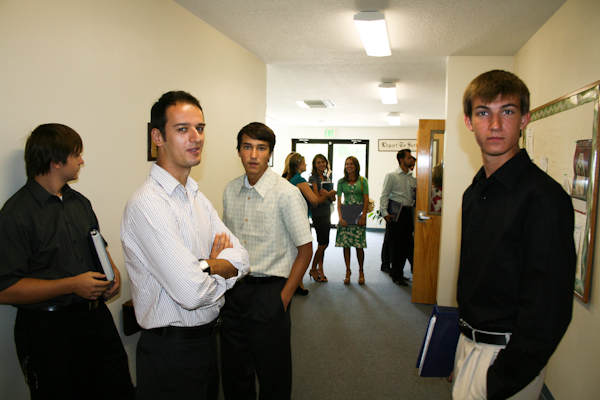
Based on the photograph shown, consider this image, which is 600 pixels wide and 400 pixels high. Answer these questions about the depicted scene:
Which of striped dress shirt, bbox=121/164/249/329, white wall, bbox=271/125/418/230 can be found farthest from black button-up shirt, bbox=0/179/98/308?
white wall, bbox=271/125/418/230

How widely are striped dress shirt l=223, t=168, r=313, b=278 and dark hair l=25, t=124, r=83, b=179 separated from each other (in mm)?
890

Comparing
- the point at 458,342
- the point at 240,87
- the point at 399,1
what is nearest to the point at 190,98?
the point at 458,342

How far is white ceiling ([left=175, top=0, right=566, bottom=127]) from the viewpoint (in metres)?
2.85

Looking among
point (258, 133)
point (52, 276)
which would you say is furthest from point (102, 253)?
point (258, 133)

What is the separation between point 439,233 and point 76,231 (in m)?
3.84

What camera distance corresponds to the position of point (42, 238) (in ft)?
5.13

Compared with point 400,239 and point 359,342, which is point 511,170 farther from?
point 400,239

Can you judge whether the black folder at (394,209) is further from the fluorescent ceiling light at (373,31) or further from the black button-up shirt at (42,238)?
the black button-up shirt at (42,238)

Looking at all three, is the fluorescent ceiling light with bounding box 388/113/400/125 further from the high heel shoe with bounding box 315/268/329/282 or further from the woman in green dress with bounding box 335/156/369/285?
the high heel shoe with bounding box 315/268/329/282

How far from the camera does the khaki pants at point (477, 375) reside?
116cm

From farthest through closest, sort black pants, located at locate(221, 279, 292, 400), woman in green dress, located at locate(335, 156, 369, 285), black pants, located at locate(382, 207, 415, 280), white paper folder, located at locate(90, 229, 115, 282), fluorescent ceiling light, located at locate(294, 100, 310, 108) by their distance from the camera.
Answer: fluorescent ceiling light, located at locate(294, 100, 310, 108), black pants, located at locate(382, 207, 415, 280), woman in green dress, located at locate(335, 156, 369, 285), black pants, located at locate(221, 279, 292, 400), white paper folder, located at locate(90, 229, 115, 282)

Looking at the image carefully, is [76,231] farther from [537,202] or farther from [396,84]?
[396,84]

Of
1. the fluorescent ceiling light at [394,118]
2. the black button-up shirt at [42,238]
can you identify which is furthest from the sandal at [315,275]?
the fluorescent ceiling light at [394,118]

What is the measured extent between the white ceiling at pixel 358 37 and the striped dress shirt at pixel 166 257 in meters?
2.12
